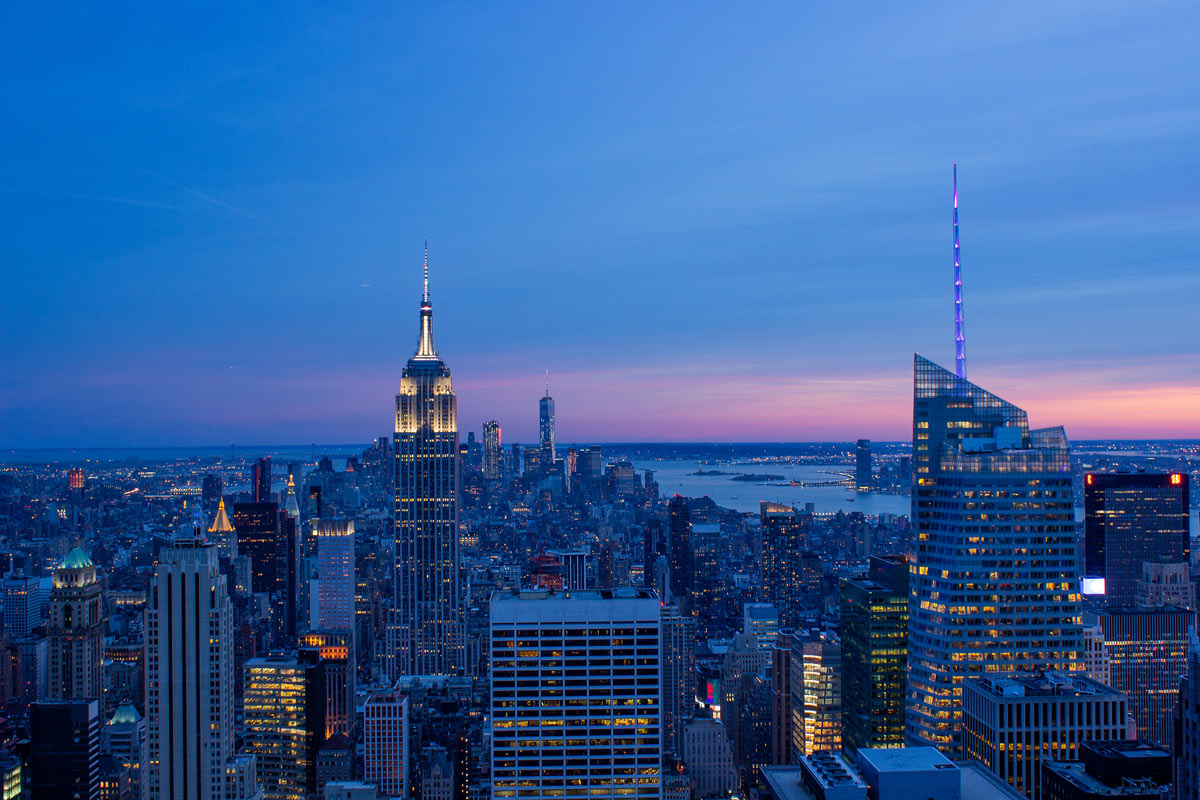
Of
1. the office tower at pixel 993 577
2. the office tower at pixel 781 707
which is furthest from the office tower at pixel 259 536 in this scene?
the office tower at pixel 993 577

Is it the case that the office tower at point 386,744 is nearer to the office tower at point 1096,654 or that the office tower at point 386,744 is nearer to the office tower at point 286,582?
the office tower at point 286,582

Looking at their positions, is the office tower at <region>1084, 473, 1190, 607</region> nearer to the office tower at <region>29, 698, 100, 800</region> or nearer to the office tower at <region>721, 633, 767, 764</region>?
the office tower at <region>721, 633, 767, 764</region>

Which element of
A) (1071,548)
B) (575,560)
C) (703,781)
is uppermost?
(1071,548)

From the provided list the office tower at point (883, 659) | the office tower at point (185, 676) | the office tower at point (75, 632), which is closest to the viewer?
the office tower at point (185, 676)

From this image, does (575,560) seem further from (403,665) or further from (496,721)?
(496,721)

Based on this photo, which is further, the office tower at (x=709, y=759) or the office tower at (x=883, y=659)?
the office tower at (x=709, y=759)

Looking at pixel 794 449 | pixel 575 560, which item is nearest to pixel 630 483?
pixel 794 449
